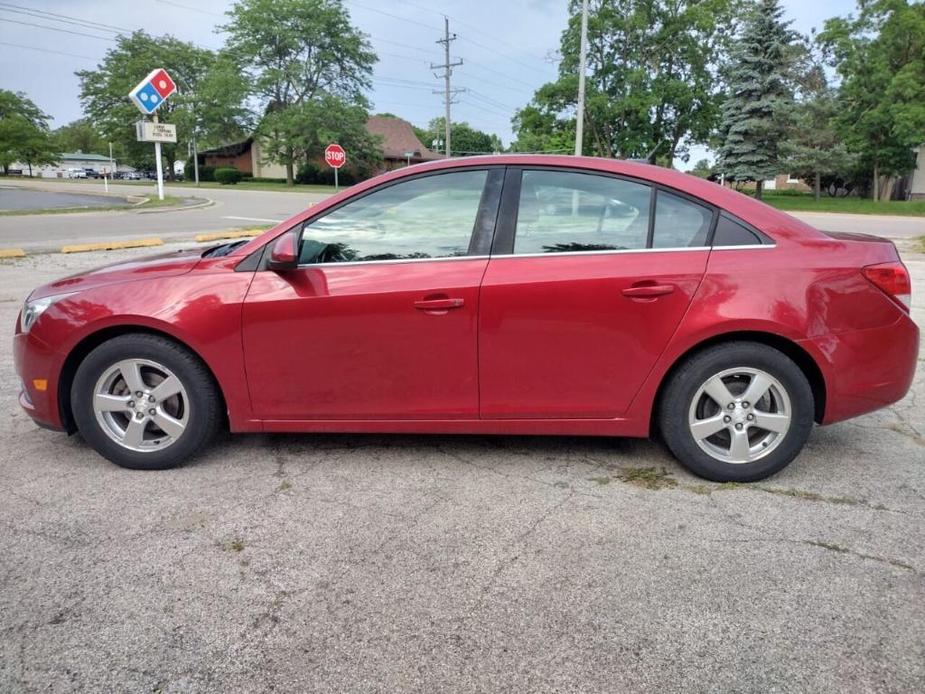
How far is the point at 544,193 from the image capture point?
3.45 m

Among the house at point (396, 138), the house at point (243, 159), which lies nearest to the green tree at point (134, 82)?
the house at point (243, 159)

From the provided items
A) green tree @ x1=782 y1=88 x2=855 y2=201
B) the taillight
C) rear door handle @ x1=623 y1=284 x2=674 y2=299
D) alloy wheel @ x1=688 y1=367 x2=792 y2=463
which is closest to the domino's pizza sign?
rear door handle @ x1=623 y1=284 x2=674 y2=299

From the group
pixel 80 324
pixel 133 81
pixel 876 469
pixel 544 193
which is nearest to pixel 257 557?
pixel 80 324

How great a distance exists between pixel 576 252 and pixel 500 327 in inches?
20.7

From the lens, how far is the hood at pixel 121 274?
3.51m

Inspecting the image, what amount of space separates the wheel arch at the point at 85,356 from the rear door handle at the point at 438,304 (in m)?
1.11

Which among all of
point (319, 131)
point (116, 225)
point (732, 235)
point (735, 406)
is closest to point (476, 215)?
point (732, 235)

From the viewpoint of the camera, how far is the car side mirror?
3.27 m

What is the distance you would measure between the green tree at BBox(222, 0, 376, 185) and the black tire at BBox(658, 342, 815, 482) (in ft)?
190

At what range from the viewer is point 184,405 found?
3502 millimetres

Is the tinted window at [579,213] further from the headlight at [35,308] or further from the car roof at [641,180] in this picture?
the headlight at [35,308]

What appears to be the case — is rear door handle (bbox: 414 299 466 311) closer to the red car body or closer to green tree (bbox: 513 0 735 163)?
the red car body

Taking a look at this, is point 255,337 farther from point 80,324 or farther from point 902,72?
point 902,72

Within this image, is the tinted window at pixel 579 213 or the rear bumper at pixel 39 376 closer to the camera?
the tinted window at pixel 579 213
